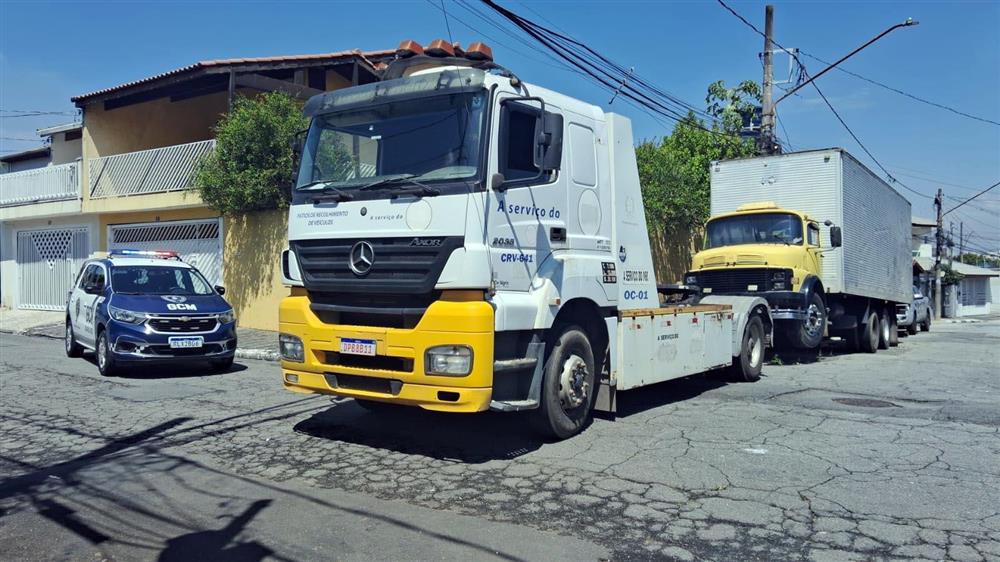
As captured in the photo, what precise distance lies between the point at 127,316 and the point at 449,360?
7001 millimetres

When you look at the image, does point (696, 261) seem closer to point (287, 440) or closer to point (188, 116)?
point (287, 440)

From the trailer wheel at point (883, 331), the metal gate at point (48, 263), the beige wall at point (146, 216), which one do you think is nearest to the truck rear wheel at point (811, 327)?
the trailer wheel at point (883, 331)

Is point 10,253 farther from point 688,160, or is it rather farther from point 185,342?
point 688,160

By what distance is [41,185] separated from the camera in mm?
23359

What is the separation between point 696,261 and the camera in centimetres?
A: 1380

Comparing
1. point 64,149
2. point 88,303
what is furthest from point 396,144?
point 64,149

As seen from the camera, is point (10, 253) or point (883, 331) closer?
point (883, 331)

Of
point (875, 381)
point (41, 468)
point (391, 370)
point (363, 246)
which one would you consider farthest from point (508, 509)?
point (875, 381)

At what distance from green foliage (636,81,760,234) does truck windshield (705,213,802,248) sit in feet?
12.4

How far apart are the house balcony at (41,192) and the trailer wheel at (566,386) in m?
19.6

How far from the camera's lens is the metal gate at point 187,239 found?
18.1 meters

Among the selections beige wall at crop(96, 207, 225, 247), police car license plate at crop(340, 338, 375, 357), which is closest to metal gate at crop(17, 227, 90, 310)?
beige wall at crop(96, 207, 225, 247)

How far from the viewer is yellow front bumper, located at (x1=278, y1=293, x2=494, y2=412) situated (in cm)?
568

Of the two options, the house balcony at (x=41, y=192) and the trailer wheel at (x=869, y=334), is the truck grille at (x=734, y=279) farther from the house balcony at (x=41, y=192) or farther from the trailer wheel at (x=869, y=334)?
the house balcony at (x=41, y=192)
